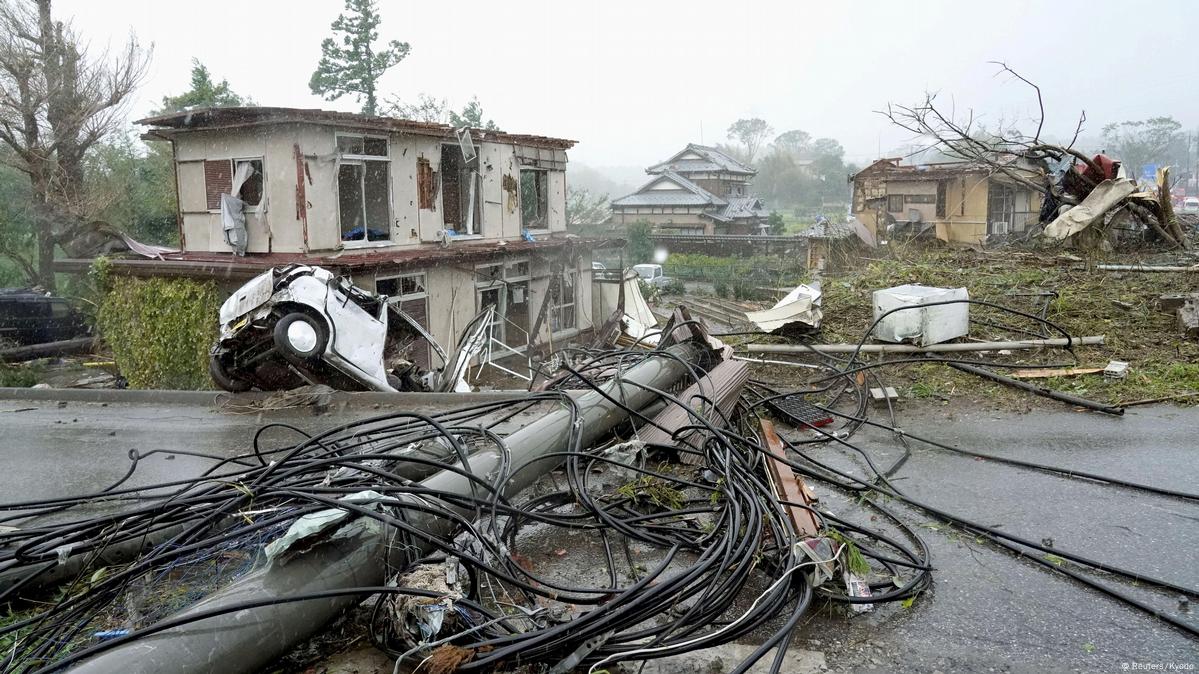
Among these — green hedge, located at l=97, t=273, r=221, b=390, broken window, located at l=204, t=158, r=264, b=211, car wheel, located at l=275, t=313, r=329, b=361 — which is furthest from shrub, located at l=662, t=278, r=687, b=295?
car wheel, located at l=275, t=313, r=329, b=361

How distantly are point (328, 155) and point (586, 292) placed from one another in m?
9.26

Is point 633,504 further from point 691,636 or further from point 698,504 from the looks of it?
point 691,636

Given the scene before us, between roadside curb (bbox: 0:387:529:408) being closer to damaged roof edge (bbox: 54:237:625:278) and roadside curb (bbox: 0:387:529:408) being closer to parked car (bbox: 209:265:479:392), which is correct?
parked car (bbox: 209:265:479:392)

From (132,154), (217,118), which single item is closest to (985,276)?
(217,118)

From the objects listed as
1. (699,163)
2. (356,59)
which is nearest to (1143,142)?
(699,163)

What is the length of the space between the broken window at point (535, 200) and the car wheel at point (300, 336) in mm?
11819

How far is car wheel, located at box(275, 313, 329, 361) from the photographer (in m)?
7.89

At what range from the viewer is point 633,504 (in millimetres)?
4543

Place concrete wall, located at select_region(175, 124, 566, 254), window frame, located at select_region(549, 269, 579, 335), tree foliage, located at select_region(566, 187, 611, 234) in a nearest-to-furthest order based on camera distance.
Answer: concrete wall, located at select_region(175, 124, 566, 254) → window frame, located at select_region(549, 269, 579, 335) → tree foliage, located at select_region(566, 187, 611, 234)

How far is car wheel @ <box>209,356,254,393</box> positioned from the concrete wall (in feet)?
17.9

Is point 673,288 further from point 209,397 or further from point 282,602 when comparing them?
point 282,602

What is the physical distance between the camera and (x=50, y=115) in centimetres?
2075

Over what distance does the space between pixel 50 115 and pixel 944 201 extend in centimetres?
2851

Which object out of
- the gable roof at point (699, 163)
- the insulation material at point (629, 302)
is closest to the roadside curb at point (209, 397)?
the insulation material at point (629, 302)
